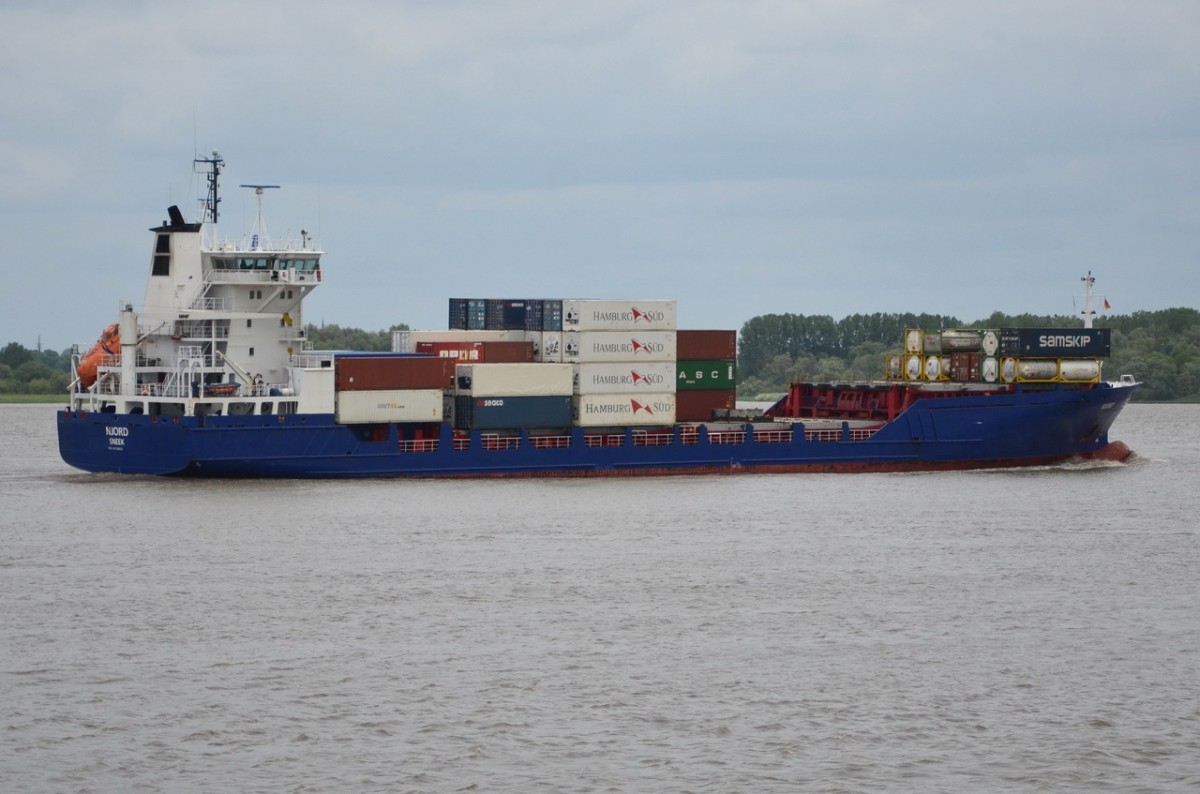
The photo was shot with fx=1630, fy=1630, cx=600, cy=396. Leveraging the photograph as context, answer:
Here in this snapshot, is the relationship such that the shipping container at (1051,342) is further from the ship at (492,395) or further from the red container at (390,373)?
the red container at (390,373)

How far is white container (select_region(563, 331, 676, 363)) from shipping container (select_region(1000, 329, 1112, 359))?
1225 centimetres

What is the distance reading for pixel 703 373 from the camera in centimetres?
5734

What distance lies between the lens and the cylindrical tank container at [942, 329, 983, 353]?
59031mm

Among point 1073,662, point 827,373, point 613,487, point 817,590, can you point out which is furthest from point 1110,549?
point 827,373

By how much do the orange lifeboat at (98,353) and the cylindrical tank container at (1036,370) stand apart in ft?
99.3

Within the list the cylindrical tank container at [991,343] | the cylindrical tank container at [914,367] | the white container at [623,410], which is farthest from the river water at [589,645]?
the cylindrical tank container at [914,367]

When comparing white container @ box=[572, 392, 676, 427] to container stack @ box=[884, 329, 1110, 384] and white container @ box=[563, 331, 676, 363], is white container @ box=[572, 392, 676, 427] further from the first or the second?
container stack @ box=[884, 329, 1110, 384]

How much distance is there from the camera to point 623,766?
70.1ft

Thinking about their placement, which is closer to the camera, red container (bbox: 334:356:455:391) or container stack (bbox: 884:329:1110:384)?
red container (bbox: 334:356:455:391)

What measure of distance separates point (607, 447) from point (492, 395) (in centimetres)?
431

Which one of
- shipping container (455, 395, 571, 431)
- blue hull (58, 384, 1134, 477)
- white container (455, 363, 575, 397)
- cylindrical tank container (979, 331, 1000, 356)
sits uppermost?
cylindrical tank container (979, 331, 1000, 356)

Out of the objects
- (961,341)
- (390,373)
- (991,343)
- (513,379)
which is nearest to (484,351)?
(513,379)

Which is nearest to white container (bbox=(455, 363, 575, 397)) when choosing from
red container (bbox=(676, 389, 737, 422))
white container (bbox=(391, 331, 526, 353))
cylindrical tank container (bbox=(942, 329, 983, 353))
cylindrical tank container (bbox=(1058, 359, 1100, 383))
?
white container (bbox=(391, 331, 526, 353))

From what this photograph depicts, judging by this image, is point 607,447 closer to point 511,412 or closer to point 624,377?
point 624,377
